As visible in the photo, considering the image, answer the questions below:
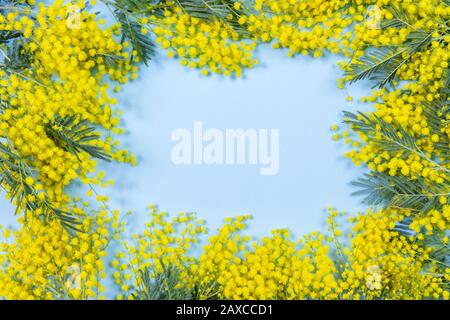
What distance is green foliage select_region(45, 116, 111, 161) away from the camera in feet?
5.16

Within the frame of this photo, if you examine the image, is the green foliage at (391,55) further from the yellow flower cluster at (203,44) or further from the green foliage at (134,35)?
the green foliage at (134,35)

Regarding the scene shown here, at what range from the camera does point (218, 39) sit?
176cm

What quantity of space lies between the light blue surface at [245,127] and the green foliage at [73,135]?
0.17m

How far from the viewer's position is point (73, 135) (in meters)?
1.58

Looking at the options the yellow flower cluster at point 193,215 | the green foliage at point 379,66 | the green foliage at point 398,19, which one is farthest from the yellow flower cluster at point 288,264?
the green foliage at point 398,19

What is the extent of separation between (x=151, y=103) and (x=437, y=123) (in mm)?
901

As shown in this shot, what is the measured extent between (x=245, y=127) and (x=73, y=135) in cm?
54

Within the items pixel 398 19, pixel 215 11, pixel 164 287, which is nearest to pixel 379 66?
pixel 398 19

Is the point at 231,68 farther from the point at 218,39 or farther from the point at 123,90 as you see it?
the point at 123,90

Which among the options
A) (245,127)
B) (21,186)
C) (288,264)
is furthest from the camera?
(245,127)

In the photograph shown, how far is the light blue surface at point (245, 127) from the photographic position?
1.74 metres

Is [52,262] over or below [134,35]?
below

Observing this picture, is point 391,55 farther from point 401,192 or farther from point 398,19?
point 401,192
